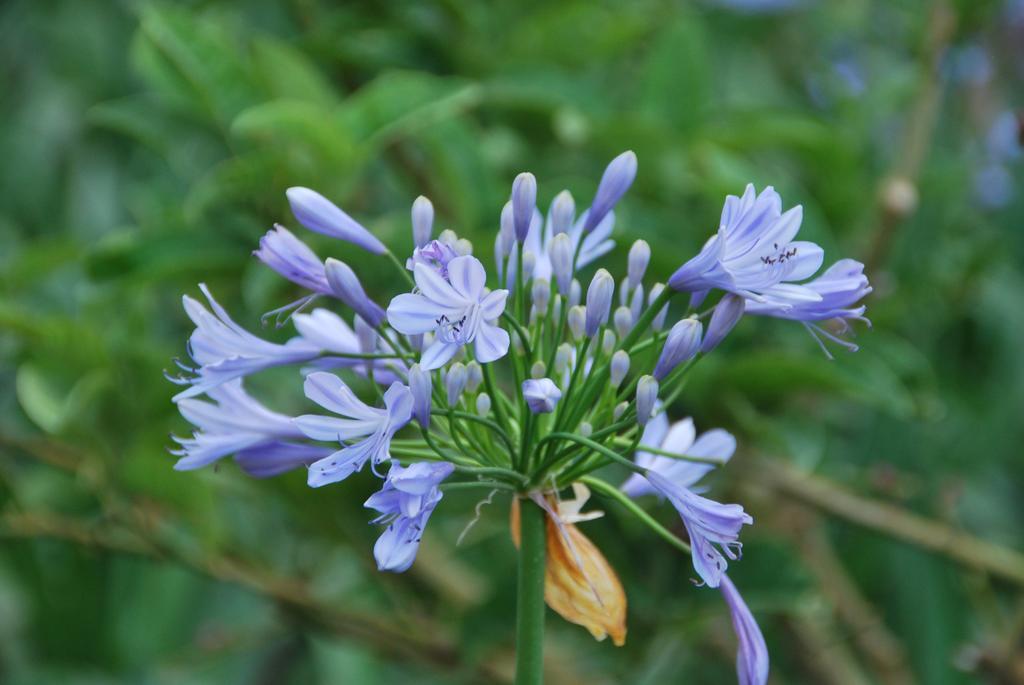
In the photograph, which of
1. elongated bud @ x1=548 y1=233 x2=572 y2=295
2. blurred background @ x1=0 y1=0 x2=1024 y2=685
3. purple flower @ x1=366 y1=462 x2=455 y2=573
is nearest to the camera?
purple flower @ x1=366 y1=462 x2=455 y2=573

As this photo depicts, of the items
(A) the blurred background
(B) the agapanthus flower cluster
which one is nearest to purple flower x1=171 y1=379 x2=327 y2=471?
(B) the agapanthus flower cluster

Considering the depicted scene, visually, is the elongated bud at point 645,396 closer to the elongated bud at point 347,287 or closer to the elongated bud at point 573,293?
the elongated bud at point 573,293

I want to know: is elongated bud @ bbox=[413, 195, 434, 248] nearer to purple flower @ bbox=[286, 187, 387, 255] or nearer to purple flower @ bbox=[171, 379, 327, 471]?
purple flower @ bbox=[286, 187, 387, 255]

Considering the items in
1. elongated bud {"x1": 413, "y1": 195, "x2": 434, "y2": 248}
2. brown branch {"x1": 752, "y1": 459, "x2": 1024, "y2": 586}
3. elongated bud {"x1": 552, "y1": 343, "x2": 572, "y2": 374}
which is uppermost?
elongated bud {"x1": 413, "y1": 195, "x2": 434, "y2": 248}

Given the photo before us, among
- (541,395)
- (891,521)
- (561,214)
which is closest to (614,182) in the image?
(561,214)

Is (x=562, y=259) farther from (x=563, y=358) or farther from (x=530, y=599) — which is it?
(x=530, y=599)

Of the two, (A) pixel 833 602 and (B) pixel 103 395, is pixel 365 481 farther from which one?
(A) pixel 833 602

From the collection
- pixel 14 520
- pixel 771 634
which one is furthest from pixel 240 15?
pixel 771 634
